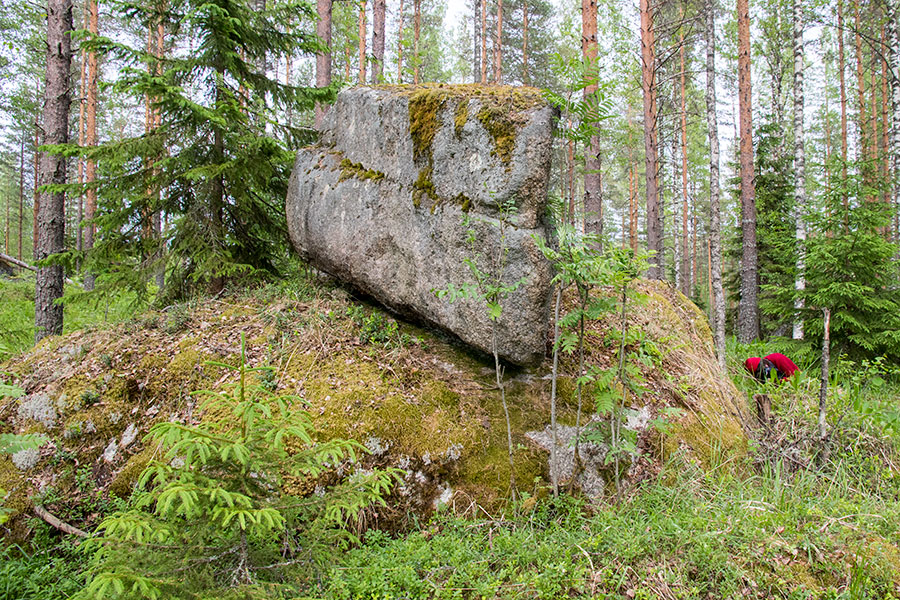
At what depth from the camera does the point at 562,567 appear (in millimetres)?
2320

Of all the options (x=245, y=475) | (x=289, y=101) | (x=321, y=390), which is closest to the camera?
(x=245, y=475)

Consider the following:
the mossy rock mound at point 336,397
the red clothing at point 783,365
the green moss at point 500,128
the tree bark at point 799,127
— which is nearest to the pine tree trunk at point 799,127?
the tree bark at point 799,127

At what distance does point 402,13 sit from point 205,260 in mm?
16118

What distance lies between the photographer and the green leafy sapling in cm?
167

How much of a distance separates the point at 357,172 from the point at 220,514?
358 centimetres

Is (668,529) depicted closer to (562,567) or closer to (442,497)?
(562,567)

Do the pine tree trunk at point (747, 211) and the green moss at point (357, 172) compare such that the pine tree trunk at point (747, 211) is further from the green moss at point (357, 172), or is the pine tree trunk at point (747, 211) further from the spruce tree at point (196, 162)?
the spruce tree at point (196, 162)

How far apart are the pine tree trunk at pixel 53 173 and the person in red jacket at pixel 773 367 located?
9.14 meters

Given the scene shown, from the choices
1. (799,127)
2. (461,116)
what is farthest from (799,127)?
(461,116)

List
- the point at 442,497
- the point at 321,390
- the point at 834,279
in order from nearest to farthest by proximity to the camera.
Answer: the point at 442,497
the point at 321,390
the point at 834,279

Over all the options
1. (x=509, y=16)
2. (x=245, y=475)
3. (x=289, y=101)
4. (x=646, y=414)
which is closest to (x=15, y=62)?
(x=289, y=101)

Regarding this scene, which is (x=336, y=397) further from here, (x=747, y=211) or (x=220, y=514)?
(x=747, y=211)

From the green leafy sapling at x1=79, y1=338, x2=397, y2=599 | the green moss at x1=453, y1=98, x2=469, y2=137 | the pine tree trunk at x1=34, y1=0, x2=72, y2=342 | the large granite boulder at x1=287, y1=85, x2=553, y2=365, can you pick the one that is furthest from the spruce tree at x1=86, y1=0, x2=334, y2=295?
the green leafy sapling at x1=79, y1=338, x2=397, y2=599

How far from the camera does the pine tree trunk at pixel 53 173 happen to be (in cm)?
568
